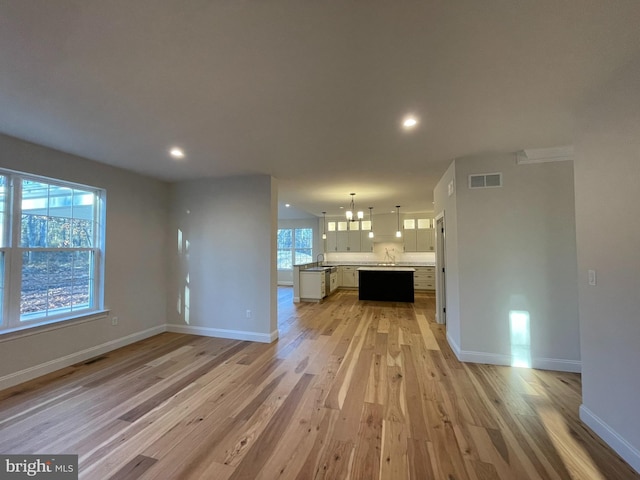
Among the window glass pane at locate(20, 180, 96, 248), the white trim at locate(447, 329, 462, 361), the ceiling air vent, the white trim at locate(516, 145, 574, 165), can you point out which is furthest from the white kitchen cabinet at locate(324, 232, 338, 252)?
the window glass pane at locate(20, 180, 96, 248)

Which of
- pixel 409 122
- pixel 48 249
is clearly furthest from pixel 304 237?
pixel 409 122

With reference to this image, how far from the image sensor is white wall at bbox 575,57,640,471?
1.72m

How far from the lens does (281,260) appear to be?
10555mm

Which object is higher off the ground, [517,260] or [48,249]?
[48,249]

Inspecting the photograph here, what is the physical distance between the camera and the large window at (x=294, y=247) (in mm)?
10219

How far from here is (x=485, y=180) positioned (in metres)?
3.34

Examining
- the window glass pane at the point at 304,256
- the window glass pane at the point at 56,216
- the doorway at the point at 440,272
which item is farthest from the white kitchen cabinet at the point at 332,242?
the window glass pane at the point at 56,216

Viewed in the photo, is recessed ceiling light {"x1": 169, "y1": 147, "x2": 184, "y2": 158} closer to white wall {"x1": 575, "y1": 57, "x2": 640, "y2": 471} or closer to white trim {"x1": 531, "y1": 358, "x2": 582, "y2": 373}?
white wall {"x1": 575, "y1": 57, "x2": 640, "y2": 471}

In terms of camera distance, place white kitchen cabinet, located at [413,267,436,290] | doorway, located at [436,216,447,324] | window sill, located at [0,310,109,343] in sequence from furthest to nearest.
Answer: white kitchen cabinet, located at [413,267,436,290]
doorway, located at [436,216,447,324]
window sill, located at [0,310,109,343]

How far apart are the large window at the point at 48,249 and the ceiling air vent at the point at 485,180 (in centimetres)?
509

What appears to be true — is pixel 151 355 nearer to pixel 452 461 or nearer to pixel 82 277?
pixel 82 277

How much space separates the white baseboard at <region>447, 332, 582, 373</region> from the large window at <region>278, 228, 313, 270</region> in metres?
7.15

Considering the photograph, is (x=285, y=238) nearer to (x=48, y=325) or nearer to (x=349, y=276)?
(x=349, y=276)

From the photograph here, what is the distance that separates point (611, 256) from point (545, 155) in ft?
5.77
